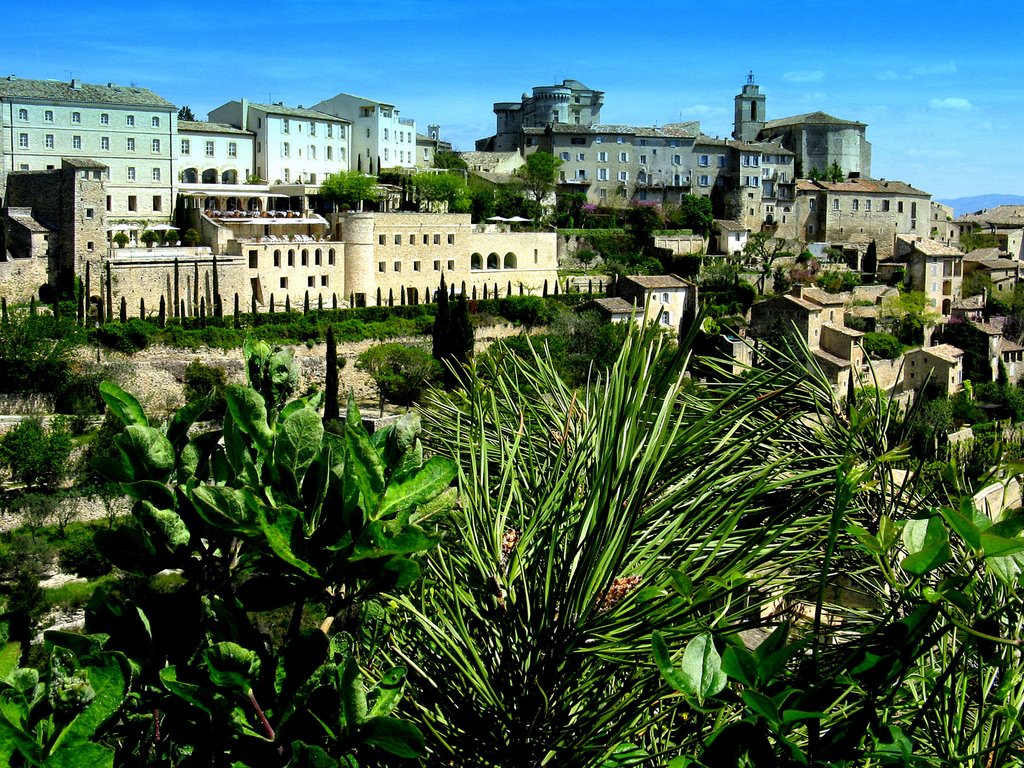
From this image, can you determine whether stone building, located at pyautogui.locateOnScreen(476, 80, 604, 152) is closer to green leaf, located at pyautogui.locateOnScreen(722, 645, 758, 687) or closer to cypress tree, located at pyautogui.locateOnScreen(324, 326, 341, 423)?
cypress tree, located at pyautogui.locateOnScreen(324, 326, 341, 423)

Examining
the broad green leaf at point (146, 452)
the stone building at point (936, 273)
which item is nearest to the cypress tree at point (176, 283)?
the broad green leaf at point (146, 452)

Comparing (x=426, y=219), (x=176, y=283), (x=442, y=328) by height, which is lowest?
(x=442, y=328)

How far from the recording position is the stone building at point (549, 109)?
62.9 m

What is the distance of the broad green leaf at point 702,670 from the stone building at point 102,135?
119 feet

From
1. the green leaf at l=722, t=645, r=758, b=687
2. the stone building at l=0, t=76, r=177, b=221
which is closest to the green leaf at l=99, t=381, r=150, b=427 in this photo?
the green leaf at l=722, t=645, r=758, b=687

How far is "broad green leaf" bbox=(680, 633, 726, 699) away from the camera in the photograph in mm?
1851

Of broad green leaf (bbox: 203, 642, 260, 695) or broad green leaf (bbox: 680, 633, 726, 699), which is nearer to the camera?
broad green leaf (bbox: 680, 633, 726, 699)

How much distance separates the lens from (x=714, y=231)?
1923 inches

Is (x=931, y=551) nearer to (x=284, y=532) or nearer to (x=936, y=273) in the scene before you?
(x=284, y=532)

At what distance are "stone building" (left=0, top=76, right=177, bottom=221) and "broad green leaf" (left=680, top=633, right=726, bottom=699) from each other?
119 feet

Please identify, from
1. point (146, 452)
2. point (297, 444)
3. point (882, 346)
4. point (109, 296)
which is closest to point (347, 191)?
point (109, 296)

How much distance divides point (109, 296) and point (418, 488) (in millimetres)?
28316

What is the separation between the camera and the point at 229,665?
2227 mm

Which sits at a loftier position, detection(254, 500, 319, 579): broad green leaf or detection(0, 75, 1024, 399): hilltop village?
detection(0, 75, 1024, 399): hilltop village
